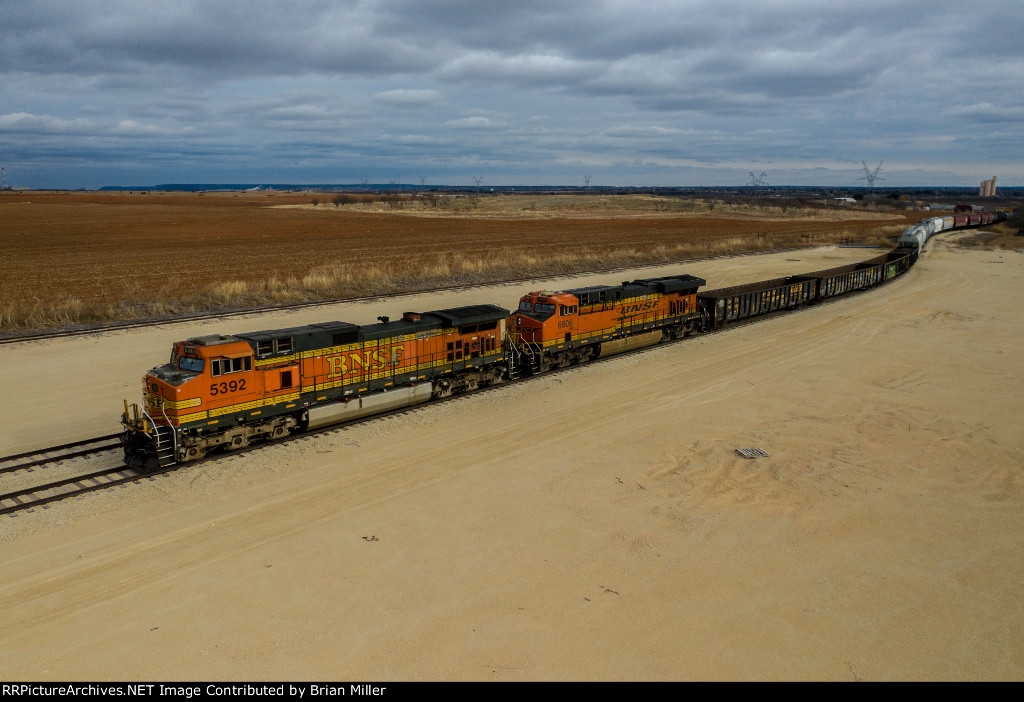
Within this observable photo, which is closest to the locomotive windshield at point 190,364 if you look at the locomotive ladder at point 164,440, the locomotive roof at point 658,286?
the locomotive ladder at point 164,440

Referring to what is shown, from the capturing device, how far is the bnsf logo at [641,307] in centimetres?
3002

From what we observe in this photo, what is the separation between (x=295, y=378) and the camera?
19.1 m

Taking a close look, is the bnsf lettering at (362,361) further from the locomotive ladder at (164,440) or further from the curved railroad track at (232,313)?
the curved railroad track at (232,313)

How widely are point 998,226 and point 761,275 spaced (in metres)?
90.8

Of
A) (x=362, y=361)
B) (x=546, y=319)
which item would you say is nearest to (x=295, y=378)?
(x=362, y=361)

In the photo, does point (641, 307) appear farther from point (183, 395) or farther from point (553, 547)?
point (183, 395)

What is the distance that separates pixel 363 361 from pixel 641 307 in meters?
14.9

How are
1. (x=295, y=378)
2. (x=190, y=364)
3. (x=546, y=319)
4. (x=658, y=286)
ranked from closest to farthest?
(x=190, y=364) < (x=295, y=378) < (x=546, y=319) < (x=658, y=286)

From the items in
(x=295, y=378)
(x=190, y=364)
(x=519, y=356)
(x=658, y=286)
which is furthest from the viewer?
(x=658, y=286)

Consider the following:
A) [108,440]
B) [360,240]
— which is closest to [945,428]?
[108,440]

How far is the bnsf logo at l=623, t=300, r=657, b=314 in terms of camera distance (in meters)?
30.0

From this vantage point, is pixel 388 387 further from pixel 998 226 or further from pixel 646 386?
pixel 998 226

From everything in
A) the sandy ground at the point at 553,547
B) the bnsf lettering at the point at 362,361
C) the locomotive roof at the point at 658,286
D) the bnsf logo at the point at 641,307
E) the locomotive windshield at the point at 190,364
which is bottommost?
the sandy ground at the point at 553,547

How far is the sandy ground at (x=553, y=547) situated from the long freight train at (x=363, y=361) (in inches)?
37.2
